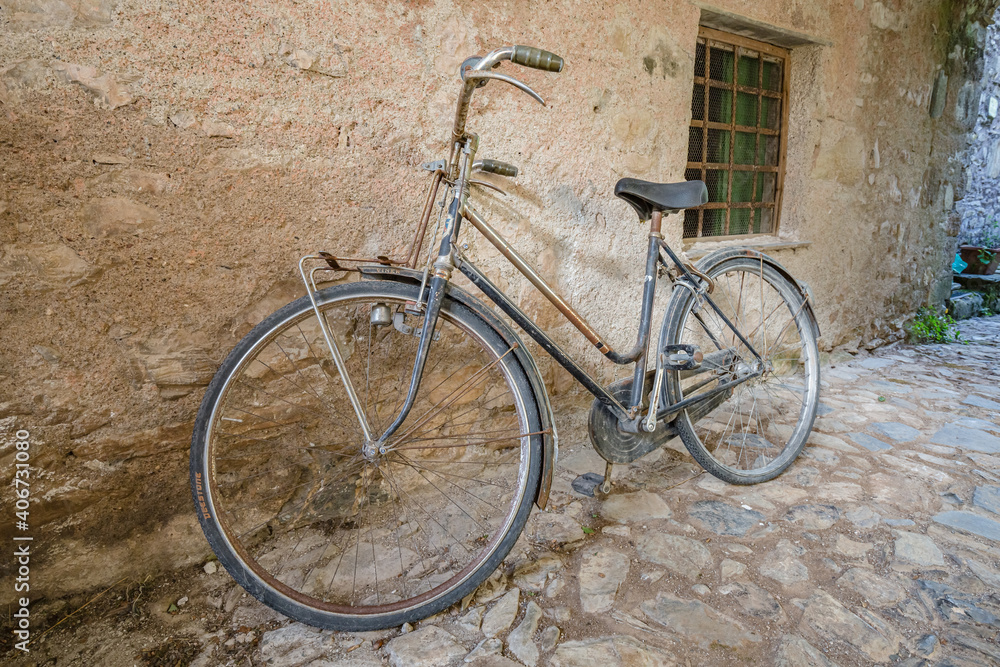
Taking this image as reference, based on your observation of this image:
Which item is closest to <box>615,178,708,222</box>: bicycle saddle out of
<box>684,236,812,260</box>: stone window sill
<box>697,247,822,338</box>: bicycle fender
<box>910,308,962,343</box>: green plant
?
<box>697,247,822,338</box>: bicycle fender

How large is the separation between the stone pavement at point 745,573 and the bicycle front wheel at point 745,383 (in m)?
0.13

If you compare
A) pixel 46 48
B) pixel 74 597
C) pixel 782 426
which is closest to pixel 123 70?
pixel 46 48

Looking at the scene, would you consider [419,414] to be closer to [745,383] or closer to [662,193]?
[662,193]

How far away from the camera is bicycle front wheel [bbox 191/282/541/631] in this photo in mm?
1514

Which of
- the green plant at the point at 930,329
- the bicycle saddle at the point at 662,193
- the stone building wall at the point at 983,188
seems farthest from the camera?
the stone building wall at the point at 983,188

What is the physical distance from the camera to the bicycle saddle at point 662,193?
1913mm

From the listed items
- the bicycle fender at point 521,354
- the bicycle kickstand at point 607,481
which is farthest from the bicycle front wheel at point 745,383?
the bicycle fender at point 521,354

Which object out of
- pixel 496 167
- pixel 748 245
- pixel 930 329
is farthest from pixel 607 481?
pixel 930 329

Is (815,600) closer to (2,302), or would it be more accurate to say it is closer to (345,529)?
(345,529)

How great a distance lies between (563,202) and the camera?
2312 mm

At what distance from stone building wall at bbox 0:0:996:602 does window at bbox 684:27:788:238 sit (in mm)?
618

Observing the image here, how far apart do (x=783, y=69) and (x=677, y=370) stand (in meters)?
2.47

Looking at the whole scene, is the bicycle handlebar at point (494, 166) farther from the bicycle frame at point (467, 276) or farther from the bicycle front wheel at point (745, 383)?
the bicycle front wheel at point (745, 383)

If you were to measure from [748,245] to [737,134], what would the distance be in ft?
2.21
